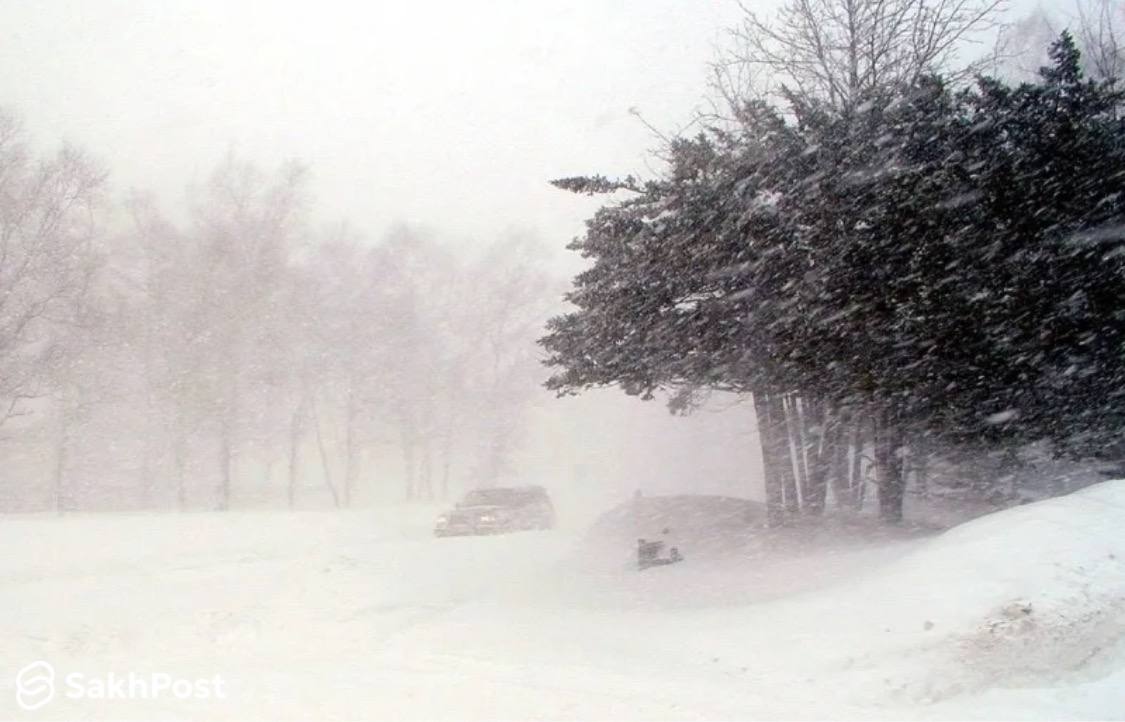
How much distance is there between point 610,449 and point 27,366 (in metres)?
40.7

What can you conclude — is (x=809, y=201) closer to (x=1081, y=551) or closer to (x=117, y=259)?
(x=1081, y=551)

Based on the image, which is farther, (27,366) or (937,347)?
(27,366)

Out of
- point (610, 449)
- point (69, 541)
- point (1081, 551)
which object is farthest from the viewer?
point (610, 449)

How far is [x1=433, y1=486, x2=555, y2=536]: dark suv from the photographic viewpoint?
1939cm

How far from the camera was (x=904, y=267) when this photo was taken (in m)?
10.1

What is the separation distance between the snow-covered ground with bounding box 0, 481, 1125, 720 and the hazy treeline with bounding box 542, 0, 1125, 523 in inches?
84.3

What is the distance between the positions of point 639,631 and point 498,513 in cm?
1180

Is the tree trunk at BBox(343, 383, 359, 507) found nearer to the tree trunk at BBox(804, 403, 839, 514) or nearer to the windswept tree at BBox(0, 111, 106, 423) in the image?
the windswept tree at BBox(0, 111, 106, 423)

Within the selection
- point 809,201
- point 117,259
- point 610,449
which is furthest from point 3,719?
point 610,449

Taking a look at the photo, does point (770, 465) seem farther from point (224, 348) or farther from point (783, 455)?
point (224, 348)

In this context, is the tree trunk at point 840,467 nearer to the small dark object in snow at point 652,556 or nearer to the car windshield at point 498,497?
the small dark object in snow at point 652,556

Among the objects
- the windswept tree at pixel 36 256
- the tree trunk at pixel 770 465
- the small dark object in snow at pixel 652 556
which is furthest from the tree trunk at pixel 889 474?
the windswept tree at pixel 36 256

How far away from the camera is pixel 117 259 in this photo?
25.7 metres

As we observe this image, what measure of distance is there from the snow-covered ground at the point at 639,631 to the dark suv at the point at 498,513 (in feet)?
20.1
